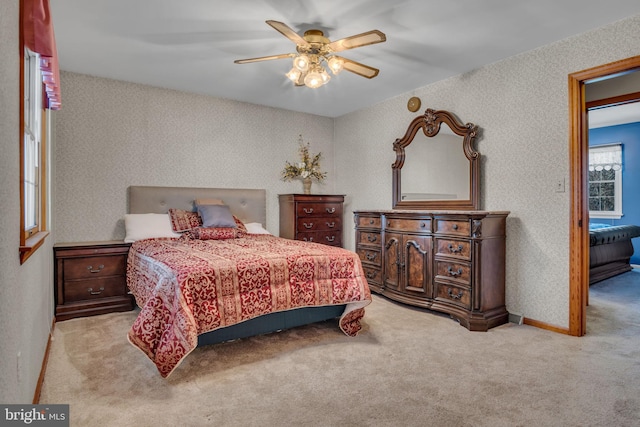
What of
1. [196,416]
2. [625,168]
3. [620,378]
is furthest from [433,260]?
[625,168]

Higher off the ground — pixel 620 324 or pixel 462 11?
pixel 462 11

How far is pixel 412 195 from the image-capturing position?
4465 millimetres

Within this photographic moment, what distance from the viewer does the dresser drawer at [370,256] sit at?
13.8 feet

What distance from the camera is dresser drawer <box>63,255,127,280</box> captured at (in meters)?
3.45

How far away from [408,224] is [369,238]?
66 centimetres

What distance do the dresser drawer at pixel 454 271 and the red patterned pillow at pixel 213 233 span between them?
2193 mm

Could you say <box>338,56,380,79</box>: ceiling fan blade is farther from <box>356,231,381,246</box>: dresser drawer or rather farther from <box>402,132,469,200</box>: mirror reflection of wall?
<box>356,231,381,246</box>: dresser drawer

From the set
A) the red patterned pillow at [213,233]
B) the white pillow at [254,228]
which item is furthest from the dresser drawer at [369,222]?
the red patterned pillow at [213,233]

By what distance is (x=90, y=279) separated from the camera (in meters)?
3.54

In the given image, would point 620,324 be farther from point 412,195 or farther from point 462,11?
point 462,11

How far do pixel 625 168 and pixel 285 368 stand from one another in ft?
23.7

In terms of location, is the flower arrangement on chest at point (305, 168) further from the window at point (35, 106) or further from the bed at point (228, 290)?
the window at point (35, 106)

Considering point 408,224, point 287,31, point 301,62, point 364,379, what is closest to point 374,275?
point 408,224

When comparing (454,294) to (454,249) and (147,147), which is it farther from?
(147,147)
